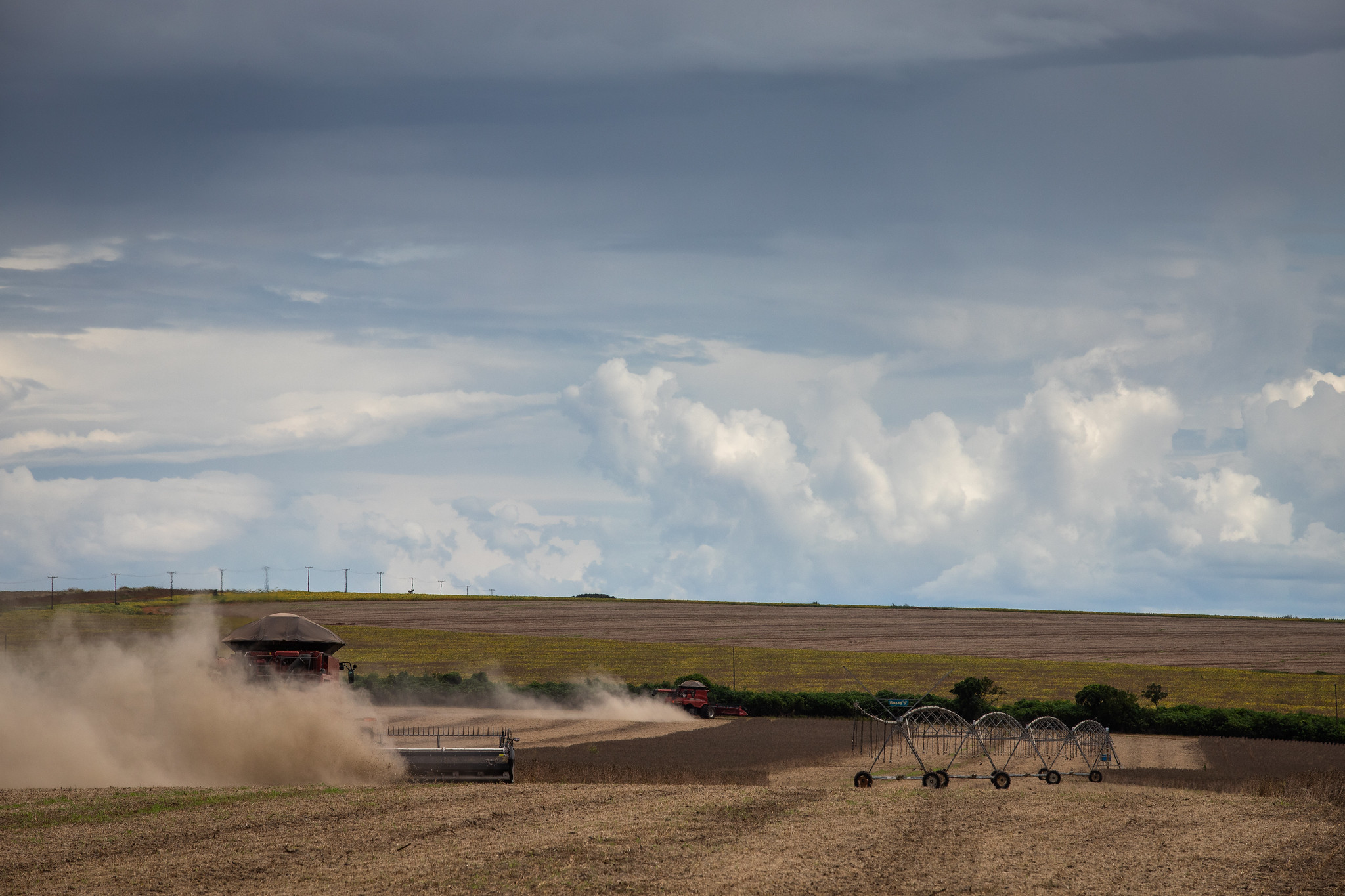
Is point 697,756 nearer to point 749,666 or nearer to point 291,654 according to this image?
point 291,654

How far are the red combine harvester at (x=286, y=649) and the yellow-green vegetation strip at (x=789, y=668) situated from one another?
48.5 metres

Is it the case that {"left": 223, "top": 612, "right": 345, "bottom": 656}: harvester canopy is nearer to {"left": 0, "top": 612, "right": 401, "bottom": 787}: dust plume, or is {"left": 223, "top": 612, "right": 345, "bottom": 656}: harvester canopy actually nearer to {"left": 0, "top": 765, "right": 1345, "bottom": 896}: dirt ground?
{"left": 0, "top": 612, "right": 401, "bottom": 787}: dust plume

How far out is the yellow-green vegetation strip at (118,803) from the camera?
27.7 metres

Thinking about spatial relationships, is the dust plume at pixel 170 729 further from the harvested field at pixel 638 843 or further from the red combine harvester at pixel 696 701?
the red combine harvester at pixel 696 701

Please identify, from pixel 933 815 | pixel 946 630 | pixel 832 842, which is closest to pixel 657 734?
pixel 933 815

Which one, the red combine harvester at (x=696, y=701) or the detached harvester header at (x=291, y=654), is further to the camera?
the red combine harvester at (x=696, y=701)

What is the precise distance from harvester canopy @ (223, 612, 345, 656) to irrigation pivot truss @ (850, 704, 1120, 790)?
67.3ft

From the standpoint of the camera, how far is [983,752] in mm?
56344

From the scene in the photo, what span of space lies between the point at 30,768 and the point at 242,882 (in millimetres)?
20168

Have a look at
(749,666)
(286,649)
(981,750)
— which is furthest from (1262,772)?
(749,666)

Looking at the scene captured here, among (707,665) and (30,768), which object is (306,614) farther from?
(30,768)

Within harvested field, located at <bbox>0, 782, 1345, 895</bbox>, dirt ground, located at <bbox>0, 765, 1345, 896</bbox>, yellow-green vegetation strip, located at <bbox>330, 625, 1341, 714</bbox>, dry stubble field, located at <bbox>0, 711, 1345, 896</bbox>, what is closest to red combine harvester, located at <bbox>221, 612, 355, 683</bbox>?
harvested field, located at <bbox>0, 782, 1345, 895</bbox>

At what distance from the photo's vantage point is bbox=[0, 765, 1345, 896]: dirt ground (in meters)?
22.2

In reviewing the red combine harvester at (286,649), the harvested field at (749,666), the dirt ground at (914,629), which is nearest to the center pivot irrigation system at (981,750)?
the harvested field at (749,666)
